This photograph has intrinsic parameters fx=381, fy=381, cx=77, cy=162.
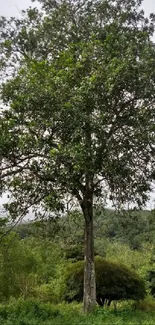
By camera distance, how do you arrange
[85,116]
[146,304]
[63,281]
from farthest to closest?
[146,304] < [63,281] < [85,116]

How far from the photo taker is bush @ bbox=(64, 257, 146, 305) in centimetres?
1303

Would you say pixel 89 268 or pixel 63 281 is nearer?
pixel 89 268

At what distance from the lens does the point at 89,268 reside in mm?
10469

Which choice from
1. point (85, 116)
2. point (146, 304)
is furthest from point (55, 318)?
point (146, 304)

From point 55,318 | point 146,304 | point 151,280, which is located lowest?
point 146,304

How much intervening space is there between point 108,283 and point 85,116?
7.08 meters

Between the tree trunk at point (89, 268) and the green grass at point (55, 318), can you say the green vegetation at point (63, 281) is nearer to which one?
the green grass at point (55, 318)

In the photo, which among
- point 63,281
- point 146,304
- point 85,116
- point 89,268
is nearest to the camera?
point 85,116

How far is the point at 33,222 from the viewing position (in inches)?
444

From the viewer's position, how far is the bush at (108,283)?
13.0 m

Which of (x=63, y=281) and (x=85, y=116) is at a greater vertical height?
(x=85, y=116)

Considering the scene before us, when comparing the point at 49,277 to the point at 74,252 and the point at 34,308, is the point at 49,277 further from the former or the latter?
the point at 34,308

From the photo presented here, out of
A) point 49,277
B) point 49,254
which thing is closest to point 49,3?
point 49,254

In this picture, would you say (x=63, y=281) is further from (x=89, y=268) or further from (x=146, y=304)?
(x=89, y=268)
